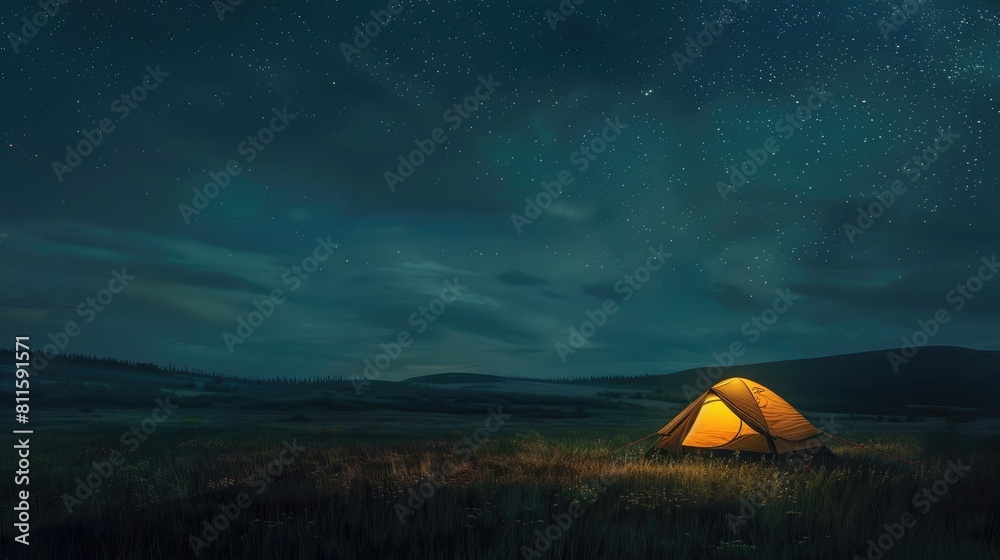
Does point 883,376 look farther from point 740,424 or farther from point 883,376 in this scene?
point 740,424

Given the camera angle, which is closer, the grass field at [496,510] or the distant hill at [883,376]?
the grass field at [496,510]

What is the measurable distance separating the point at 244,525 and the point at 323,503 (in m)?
1.51

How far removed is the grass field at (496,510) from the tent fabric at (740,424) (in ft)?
7.79

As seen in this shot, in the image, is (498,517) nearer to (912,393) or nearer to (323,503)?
(323,503)

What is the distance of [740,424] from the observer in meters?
19.0

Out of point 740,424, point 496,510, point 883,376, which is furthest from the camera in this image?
point 883,376

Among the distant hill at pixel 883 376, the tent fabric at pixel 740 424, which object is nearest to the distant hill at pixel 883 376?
the distant hill at pixel 883 376

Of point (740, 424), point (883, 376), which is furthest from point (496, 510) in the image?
point (883, 376)

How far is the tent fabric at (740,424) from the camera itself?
60.5ft

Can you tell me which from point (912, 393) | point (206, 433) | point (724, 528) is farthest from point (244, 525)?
point (912, 393)

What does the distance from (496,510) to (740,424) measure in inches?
437

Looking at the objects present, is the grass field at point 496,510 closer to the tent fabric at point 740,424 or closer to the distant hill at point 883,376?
the tent fabric at point 740,424

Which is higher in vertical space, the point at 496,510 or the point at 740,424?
the point at 740,424

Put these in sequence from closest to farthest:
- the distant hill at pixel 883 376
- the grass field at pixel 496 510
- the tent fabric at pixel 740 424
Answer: the grass field at pixel 496 510 < the tent fabric at pixel 740 424 < the distant hill at pixel 883 376
